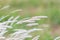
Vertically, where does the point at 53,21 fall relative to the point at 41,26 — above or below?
above

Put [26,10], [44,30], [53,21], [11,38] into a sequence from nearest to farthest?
[11,38] < [44,30] < [53,21] < [26,10]

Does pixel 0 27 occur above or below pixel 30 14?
below

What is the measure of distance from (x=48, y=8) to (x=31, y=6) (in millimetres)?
343

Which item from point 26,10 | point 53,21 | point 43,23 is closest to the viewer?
point 43,23

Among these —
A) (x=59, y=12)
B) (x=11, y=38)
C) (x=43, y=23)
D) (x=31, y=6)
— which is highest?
(x=31, y=6)

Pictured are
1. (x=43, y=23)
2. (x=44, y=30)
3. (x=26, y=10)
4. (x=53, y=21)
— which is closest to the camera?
(x=44, y=30)

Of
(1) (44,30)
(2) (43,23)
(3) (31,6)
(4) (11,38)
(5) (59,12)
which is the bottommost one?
(4) (11,38)

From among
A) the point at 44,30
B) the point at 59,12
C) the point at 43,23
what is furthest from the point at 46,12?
the point at 44,30

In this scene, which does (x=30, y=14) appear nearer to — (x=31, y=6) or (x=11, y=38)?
(x=31, y=6)

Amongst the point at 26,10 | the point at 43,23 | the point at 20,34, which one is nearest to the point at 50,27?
the point at 43,23

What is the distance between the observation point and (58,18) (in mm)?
4414

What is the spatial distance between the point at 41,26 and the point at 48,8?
0.99m

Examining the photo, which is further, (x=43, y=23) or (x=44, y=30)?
(x=43, y=23)

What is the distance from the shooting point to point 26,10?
4805 mm
